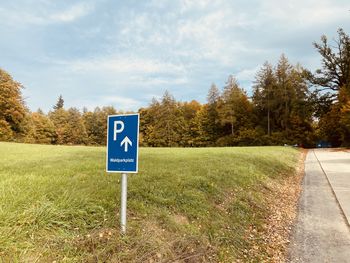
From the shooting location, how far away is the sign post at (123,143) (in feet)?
12.6

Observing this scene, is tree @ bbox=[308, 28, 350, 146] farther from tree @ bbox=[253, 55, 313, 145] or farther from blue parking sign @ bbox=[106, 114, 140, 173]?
blue parking sign @ bbox=[106, 114, 140, 173]

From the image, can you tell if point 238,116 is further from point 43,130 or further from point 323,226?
point 323,226

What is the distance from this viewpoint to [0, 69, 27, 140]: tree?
39781mm

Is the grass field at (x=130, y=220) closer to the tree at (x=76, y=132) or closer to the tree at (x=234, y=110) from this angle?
the tree at (x=234, y=110)

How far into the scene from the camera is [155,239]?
14.0 ft

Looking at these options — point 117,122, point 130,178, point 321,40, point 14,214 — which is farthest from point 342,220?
point 321,40

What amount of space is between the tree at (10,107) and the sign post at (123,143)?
41.0m

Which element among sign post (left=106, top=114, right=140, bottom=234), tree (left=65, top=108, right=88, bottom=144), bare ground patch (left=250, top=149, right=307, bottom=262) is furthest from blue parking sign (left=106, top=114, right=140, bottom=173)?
tree (left=65, top=108, right=88, bottom=144)

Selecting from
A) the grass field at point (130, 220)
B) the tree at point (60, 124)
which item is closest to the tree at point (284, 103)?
the tree at point (60, 124)

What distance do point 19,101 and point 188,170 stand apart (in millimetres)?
41190

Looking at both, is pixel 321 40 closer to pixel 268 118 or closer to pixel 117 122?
pixel 268 118

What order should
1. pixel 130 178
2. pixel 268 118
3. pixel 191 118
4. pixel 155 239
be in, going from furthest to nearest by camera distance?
pixel 191 118, pixel 268 118, pixel 130 178, pixel 155 239

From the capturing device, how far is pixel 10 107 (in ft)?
134

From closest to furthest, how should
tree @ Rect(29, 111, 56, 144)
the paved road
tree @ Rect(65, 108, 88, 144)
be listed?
the paved road
tree @ Rect(29, 111, 56, 144)
tree @ Rect(65, 108, 88, 144)
